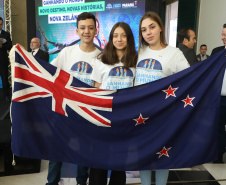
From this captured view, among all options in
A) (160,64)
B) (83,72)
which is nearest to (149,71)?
(160,64)

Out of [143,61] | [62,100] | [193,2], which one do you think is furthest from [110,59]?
[193,2]

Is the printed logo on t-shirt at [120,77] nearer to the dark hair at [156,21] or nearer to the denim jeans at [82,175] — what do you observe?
Answer: the dark hair at [156,21]

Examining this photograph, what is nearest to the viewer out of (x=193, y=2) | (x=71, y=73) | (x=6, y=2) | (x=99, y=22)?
(x=71, y=73)

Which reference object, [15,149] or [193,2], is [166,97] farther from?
[193,2]

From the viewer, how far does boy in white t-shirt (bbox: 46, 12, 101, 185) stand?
1.92m

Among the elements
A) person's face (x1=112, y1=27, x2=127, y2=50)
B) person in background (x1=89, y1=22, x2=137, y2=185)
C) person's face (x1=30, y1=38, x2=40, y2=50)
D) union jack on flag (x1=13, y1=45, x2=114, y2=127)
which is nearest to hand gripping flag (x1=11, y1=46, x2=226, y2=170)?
union jack on flag (x1=13, y1=45, x2=114, y2=127)

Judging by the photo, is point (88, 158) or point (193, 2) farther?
point (193, 2)

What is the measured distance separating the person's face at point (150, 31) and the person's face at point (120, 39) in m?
0.14

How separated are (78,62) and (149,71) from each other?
561 millimetres

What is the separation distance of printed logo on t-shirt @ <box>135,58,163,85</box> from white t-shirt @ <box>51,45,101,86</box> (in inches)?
15.1

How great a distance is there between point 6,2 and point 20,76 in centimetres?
570

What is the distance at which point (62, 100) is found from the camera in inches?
67.0

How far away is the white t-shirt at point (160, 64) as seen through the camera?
1723 mm

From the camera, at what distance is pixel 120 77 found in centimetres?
178
